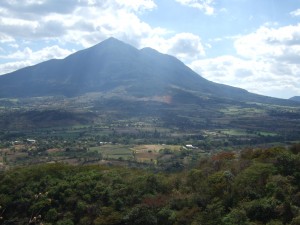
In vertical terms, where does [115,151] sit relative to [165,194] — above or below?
below

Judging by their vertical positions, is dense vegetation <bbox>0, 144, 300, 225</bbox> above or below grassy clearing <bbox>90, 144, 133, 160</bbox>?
above

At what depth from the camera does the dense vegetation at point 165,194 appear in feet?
97.8

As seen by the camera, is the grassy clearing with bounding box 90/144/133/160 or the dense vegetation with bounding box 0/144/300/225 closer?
the dense vegetation with bounding box 0/144/300/225

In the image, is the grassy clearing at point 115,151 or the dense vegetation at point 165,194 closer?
the dense vegetation at point 165,194

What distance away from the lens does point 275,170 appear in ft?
114

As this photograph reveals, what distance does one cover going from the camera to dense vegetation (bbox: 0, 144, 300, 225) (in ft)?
97.8

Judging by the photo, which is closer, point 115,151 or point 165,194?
point 165,194

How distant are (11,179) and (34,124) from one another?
430ft

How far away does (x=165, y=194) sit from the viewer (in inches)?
1556

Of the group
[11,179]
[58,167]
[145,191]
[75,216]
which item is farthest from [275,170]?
[11,179]

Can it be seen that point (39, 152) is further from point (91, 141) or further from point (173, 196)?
point (173, 196)

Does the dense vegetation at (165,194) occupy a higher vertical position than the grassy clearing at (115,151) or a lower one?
higher

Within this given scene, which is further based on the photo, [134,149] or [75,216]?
[134,149]

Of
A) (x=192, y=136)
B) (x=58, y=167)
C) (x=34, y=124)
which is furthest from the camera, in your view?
(x=34, y=124)
